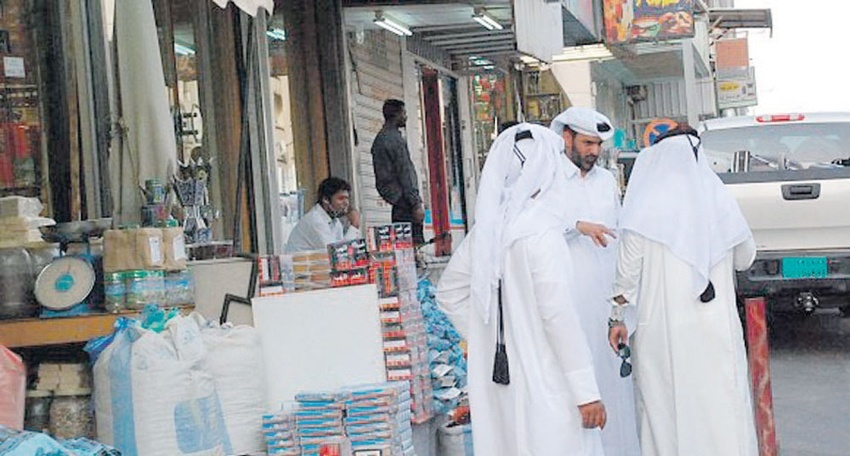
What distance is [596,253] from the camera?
6.98 meters

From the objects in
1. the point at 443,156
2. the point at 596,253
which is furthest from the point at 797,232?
the point at 443,156

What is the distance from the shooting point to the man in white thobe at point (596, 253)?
6.74 m

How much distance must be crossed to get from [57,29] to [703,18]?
30.7 metres

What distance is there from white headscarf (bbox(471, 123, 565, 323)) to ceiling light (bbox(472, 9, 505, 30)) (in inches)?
322

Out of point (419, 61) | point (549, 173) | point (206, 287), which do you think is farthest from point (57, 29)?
point (419, 61)

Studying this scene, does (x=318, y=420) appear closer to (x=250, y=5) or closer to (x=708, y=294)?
(x=708, y=294)

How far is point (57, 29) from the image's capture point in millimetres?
7992

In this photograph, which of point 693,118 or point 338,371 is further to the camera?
point 693,118

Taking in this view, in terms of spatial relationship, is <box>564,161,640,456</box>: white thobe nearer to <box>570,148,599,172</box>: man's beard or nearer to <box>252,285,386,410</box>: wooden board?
<box>570,148,599,172</box>: man's beard

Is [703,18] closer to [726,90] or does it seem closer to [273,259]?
[726,90]

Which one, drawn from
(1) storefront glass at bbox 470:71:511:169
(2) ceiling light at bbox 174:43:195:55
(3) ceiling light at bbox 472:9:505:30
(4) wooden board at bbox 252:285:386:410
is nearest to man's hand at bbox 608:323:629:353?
(4) wooden board at bbox 252:285:386:410

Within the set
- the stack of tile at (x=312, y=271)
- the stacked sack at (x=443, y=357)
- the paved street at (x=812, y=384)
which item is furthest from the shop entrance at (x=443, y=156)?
the stack of tile at (x=312, y=271)

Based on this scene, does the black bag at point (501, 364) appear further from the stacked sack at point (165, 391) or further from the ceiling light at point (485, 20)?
the ceiling light at point (485, 20)

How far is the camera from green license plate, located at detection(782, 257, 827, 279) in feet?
36.9
